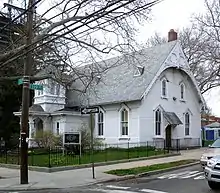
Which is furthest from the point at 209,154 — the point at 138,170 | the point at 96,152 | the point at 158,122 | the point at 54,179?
the point at 158,122

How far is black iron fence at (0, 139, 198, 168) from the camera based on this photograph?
78.2ft

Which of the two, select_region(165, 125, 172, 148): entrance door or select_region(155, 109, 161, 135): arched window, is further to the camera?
select_region(165, 125, 172, 148): entrance door

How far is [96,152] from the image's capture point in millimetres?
29344

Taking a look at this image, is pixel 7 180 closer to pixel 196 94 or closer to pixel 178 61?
pixel 178 61

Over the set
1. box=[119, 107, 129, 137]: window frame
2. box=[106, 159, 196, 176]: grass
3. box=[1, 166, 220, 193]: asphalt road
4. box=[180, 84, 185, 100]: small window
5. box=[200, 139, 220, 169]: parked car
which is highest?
box=[180, 84, 185, 100]: small window

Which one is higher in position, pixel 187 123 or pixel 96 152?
pixel 187 123

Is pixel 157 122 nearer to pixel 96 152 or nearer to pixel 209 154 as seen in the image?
pixel 96 152

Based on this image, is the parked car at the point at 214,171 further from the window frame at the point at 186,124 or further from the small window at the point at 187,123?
the small window at the point at 187,123

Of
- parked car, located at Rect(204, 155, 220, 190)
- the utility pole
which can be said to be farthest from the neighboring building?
parked car, located at Rect(204, 155, 220, 190)

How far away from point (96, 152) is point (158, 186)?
1536cm

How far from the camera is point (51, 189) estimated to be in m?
14.4

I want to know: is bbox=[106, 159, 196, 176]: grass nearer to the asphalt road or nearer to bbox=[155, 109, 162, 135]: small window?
the asphalt road

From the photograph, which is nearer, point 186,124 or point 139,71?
point 139,71

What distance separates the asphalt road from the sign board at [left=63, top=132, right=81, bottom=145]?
9542mm
